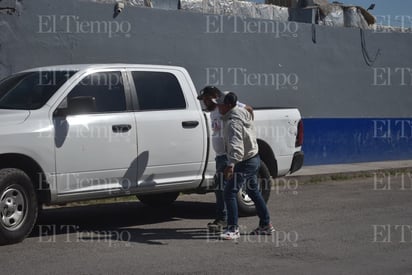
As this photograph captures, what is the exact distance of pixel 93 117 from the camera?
8.62 metres

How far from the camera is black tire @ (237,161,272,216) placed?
10211mm

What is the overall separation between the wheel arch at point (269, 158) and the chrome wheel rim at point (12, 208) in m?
3.67

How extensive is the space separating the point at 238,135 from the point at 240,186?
0.65 metres

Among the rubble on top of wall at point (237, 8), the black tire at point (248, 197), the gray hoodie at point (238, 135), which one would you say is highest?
the rubble on top of wall at point (237, 8)

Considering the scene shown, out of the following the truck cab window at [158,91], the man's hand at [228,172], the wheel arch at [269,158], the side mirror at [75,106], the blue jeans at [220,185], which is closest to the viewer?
the side mirror at [75,106]

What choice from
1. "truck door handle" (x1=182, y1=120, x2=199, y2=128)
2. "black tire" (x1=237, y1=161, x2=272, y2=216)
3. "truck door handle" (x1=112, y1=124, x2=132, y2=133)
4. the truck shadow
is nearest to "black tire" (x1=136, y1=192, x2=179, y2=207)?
the truck shadow

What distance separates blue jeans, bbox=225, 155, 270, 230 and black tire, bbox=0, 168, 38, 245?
224 centimetres

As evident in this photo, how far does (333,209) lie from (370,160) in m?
7.90

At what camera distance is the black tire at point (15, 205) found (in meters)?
7.97

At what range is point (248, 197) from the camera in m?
10.3

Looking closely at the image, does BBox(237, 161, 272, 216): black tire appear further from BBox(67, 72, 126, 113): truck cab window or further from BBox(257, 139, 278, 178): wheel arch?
BBox(67, 72, 126, 113): truck cab window

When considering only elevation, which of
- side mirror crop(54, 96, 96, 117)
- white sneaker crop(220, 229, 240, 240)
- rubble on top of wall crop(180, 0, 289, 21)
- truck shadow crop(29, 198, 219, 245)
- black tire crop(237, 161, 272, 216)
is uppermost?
rubble on top of wall crop(180, 0, 289, 21)

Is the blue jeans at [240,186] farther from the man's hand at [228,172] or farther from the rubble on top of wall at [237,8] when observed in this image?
the rubble on top of wall at [237,8]

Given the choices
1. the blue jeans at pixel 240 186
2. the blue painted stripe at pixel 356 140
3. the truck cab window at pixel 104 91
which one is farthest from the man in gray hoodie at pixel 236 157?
the blue painted stripe at pixel 356 140
